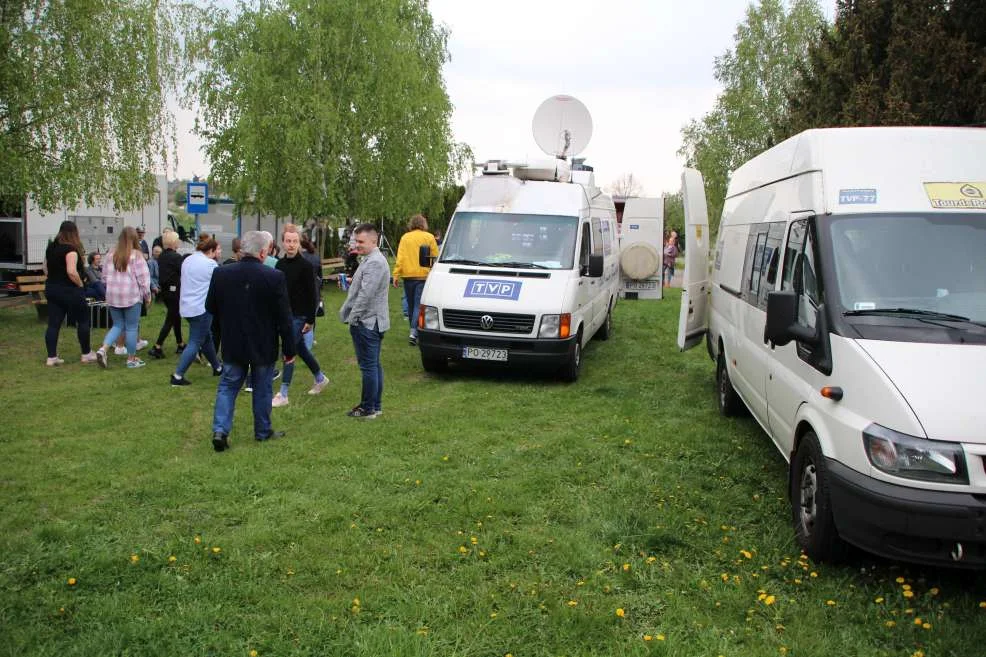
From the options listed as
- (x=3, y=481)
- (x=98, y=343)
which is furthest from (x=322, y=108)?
(x=3, y=481)

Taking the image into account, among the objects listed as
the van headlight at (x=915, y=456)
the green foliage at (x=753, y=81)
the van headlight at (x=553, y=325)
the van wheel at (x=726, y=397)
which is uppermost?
the green foliage at (x=753, y=81)

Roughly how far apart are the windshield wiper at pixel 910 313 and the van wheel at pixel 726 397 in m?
3.49

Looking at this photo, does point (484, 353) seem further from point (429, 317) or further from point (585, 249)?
point (585, 249)

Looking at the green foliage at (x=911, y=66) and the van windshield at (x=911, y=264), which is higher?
the green foliage at (x=911, y=66)

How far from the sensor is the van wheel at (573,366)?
33.7ft

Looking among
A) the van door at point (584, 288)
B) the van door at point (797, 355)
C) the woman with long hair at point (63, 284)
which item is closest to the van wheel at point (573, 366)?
the van door at point (584, 288)

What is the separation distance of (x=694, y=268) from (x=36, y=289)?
12.7 m

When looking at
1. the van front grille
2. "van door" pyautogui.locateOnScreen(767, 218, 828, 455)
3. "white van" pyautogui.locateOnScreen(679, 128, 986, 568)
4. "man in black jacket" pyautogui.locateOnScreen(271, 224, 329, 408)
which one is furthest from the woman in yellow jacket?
"van door" pyautogui.locateOnScreen(767, 218, 828, 455)

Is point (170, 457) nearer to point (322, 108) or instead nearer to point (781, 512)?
point (781, 512)

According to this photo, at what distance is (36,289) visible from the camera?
52.6 ft

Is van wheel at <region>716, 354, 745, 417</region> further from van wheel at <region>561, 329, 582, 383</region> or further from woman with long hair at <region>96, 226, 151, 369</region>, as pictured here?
woman with long hair at <region>96, 226, 151, 369</region>

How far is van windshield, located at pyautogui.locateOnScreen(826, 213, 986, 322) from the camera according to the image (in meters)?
4.87

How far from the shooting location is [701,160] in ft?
141

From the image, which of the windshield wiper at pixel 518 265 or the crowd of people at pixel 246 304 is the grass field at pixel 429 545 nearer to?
the crowd of people at pixel 246 304
